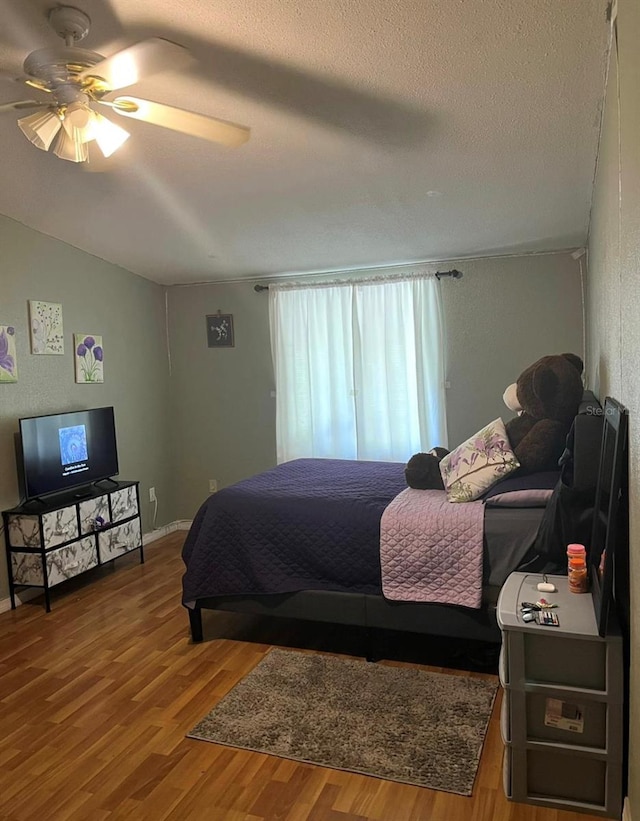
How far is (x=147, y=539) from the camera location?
5.27m

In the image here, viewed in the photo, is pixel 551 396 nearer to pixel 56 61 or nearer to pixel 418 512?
pixel 418 512

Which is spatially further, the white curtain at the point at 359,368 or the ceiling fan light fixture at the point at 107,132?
the white curtain at the point at 359,368

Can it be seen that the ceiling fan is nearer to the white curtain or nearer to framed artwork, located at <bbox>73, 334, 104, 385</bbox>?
framed artwork, located at <bbox>73, 334, 104, 385</bbox>

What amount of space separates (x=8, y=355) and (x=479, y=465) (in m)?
2.90

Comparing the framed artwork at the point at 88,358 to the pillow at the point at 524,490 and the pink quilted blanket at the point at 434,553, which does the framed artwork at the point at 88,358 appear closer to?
the pink quilted blanket at the point at 434,553

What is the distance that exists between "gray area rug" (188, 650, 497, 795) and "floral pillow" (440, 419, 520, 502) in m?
0.81

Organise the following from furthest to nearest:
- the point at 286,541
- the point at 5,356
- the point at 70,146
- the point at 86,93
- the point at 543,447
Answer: the point at 5,356, the point at 286,541, the point at 543,447, the point at 70,146, the point at 86,93

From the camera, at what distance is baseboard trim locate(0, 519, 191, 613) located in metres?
3.87

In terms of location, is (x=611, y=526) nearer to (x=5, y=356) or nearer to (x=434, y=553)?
(x=434, y=553)

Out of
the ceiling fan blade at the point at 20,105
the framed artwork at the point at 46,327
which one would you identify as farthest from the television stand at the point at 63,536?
the ceiling fan blade at the point at 20,105

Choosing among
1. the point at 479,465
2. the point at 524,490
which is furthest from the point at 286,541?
the point at 524,490

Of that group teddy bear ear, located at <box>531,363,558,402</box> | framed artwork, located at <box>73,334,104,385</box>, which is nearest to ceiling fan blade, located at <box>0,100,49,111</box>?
teddy bear ear, located at <box>531,363,558,402</box>

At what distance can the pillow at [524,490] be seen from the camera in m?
2.69

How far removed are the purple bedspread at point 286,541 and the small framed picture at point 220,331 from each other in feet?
7.87
